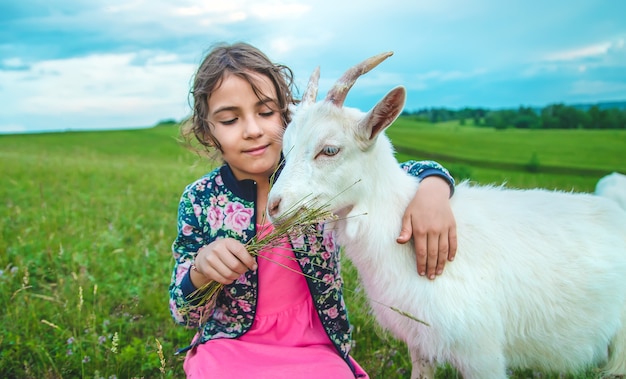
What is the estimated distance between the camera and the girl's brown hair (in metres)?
2.67

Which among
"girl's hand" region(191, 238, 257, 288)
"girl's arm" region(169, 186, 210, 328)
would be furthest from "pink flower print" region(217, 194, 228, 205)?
"girl's hand" region(191, 238, 257, 288)

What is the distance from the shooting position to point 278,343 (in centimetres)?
277

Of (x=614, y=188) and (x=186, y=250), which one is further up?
(x=614, y=188)

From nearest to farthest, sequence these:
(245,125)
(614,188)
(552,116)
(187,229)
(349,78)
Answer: (349,78) → (245,125) → (187,229) → (614,188) → (552,116)

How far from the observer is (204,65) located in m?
2.87

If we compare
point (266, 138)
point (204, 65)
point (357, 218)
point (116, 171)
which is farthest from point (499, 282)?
point (116, 171)

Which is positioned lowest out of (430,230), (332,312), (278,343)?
Result: (278,343)

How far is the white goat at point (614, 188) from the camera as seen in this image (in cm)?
313

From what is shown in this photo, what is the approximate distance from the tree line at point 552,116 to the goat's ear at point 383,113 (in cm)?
1143

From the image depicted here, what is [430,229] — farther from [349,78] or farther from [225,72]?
[225,72]

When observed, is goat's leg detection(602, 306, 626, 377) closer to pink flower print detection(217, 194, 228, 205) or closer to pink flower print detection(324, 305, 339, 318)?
pink flower print detection(324, 305, 339, 318)

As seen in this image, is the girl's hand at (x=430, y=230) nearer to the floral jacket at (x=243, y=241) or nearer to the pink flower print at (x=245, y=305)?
the floral jacket at (x=243, y=241)

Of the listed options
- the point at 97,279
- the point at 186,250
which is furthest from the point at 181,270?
the point at 97,279

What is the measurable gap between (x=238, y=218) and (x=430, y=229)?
1100 mm
